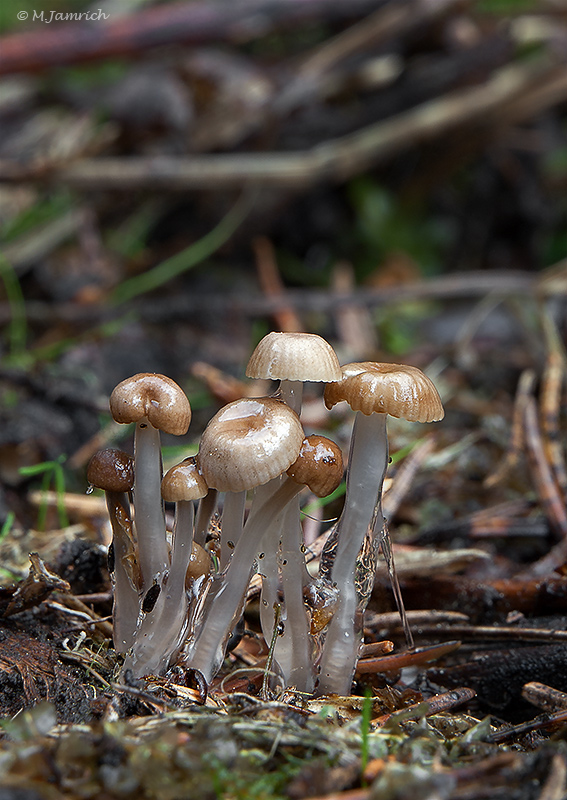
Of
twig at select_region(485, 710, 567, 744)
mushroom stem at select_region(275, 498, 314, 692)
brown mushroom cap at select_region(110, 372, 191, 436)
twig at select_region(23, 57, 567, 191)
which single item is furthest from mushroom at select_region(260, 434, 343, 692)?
twig at select_region(23, 57, 567, 191)

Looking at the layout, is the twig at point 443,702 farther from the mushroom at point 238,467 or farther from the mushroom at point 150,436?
the mushroom at point 150,436

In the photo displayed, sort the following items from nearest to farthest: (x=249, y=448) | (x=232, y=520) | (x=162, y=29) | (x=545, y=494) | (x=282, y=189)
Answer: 1. (x=249, y=448)
2. (x=232, y=520)
3. (x=545, y=494)
4. (x=162, y=29)
5. (x=282, y=189)

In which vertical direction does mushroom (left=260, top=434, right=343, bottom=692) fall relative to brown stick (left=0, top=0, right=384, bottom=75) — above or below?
below

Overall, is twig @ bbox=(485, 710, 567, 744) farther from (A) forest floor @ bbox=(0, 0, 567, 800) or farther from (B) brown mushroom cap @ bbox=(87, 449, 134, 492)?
(B) brown mushroom cap @ bbox=(87, 449, 134, 492)

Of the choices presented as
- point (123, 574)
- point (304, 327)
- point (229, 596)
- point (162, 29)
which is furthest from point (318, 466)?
point (162, 29)

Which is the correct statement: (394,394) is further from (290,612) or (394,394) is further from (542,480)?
(542,480)

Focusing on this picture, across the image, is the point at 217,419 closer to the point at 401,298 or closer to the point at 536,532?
the point at 536,532
